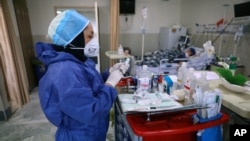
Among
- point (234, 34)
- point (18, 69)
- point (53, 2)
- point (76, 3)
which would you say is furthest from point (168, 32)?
point (18, 69)

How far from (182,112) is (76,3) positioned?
13.1 feet

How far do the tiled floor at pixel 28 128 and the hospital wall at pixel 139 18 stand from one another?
2.08 meters

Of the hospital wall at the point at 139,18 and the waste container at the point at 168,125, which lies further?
the hospital wall at the point at 139,18

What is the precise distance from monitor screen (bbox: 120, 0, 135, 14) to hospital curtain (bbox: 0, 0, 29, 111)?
8.15 ft

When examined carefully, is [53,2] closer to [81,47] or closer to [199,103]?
[81,47]

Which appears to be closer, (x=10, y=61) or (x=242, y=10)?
(x=242, y=10)

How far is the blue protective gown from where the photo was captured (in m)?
0.73

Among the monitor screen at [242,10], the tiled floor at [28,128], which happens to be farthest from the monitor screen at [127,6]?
the tiled floor at [28,128]

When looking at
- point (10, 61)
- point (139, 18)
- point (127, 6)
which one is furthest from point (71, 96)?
point (139, 18)

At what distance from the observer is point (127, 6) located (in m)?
4.11

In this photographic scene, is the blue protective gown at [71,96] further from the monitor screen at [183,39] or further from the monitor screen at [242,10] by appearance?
the monitor screen at [183,39]

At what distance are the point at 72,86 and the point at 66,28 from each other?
1.19 ft

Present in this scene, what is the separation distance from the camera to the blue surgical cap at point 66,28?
892 millimetres

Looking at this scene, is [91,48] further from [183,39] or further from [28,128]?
[183,39]
